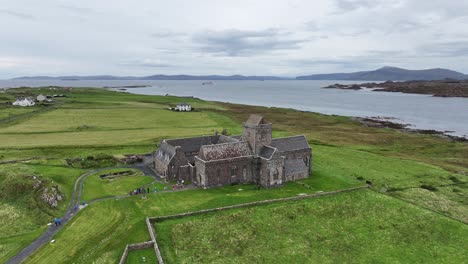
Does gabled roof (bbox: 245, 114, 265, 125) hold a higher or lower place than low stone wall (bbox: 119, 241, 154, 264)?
higher

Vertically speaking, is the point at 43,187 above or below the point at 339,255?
above

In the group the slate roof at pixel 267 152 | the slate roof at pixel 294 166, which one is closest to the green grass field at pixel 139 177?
the slate roof at pixel 294 166

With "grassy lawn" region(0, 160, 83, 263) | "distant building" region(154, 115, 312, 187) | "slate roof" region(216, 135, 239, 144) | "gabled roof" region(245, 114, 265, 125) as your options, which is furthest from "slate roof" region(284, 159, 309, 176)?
"grassy lawn" region(0, 160, 83, 263)

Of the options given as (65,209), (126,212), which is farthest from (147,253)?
(65,209)

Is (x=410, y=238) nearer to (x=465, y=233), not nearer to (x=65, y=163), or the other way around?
(x=465, y=233)

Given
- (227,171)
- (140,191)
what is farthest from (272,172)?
(140,191)

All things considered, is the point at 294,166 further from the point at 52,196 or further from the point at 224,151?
the point at 52,196

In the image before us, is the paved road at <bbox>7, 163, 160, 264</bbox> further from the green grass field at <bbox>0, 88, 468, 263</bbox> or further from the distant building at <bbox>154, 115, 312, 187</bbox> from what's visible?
the distant building at <bbox>154, 115, 312, 187</bbox>
